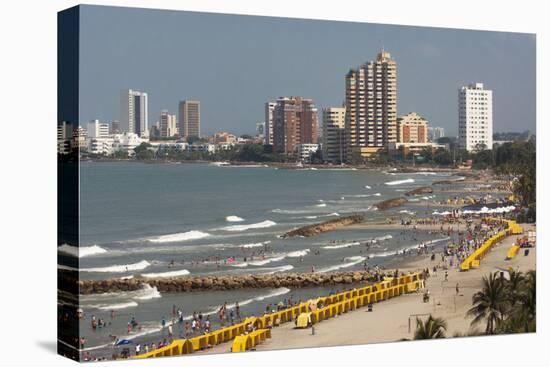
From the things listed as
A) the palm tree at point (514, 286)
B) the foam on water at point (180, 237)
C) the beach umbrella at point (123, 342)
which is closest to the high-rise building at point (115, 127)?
the foam on water at point (180, 237)

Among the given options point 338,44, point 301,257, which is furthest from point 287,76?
point 301,257

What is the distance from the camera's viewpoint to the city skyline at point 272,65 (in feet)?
90.5

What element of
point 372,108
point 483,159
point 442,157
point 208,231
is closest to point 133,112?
point 208,231

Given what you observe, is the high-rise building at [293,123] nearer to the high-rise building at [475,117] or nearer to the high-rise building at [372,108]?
the high-rise building at [372,108]

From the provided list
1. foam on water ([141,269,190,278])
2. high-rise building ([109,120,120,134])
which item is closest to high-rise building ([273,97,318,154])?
high-rise building ([109,120,120,134])

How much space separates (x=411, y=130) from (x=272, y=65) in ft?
14.9

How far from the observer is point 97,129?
27.4 meters

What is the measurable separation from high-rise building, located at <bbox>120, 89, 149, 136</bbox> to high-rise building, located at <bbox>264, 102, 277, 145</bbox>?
3.25 meters

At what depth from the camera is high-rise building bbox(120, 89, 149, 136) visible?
91.1 ft

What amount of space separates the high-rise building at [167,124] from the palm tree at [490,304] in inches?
365

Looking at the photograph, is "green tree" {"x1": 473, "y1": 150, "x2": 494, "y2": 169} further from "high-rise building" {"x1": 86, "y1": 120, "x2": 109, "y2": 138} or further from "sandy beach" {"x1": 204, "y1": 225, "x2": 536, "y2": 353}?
"high-rise building" {"x1": 86, "y1": 120, "x2": 109, "y2": 138}

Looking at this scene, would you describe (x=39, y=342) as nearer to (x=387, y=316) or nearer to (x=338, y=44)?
(x=387, y=316)

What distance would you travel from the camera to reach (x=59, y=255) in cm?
2805

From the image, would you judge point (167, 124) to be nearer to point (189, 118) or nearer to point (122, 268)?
point (189, 118)
